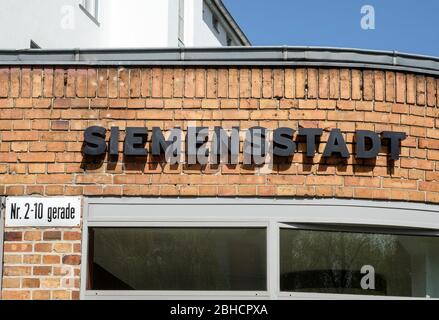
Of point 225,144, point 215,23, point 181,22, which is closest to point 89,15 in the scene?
point 181,22

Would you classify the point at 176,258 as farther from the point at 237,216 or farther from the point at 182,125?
the point at 182,125

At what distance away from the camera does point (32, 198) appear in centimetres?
743

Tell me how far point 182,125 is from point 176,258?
108cm

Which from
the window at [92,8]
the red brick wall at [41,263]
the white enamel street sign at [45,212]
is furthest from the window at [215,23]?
the red brick wall at [41,263]

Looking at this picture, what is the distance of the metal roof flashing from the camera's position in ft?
24.8

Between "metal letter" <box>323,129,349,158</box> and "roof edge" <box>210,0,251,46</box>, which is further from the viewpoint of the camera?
"roof edge" <box>210,0,251,46</box>

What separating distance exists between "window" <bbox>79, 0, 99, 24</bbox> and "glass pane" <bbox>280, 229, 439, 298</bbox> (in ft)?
38.1

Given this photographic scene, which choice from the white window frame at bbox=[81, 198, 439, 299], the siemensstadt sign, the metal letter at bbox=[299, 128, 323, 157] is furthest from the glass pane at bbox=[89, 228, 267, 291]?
the metal letter at bbox=[299, 128, 323, 157]

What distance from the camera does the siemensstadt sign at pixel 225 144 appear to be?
737 cm

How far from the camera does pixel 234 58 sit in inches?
299

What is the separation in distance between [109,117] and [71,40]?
395 inches

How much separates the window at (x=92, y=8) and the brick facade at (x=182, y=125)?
10.7 meters

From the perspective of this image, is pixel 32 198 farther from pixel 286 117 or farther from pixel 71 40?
pixel 71 40

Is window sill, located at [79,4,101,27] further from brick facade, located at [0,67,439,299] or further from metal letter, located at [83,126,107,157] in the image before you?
metal letter, located at [83,126,107,157]
